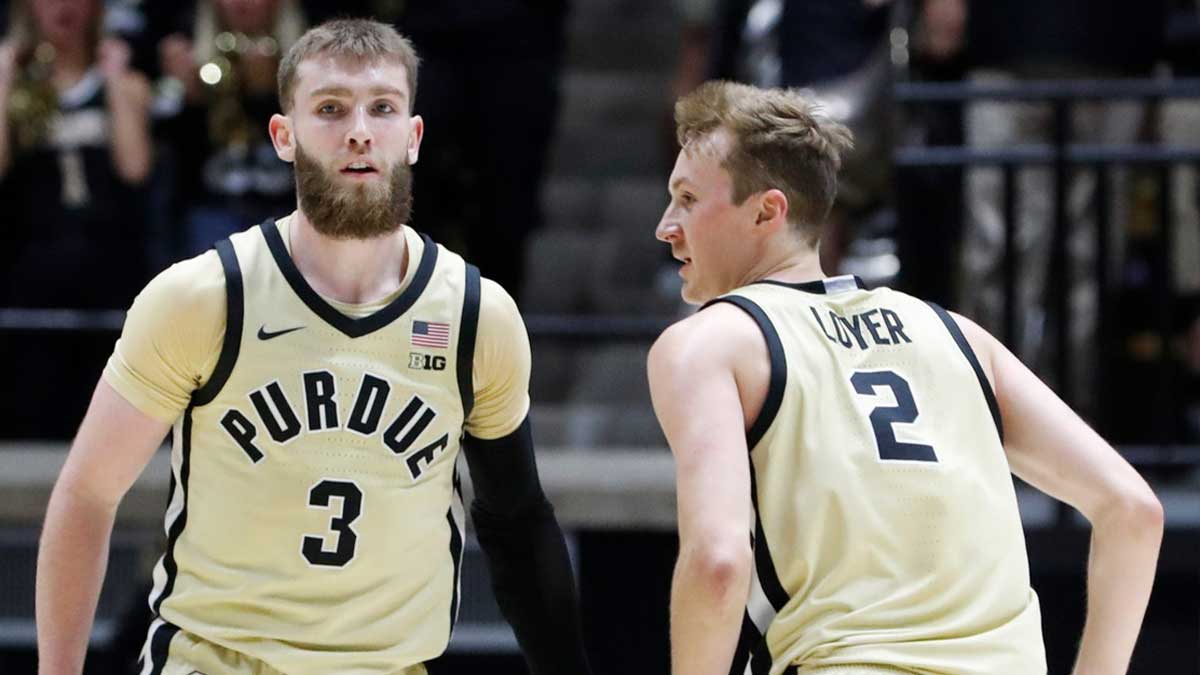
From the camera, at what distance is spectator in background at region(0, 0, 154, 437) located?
7078 mm

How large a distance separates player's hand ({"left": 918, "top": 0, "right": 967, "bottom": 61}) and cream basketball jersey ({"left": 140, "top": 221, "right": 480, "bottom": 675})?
4.15 m

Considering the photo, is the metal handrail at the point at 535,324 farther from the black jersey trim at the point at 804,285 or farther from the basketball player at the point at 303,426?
the black jersey trim at the point at 804,285

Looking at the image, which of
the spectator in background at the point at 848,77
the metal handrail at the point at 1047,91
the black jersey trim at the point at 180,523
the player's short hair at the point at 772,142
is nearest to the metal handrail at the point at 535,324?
the spectator in background at the point at 848,77

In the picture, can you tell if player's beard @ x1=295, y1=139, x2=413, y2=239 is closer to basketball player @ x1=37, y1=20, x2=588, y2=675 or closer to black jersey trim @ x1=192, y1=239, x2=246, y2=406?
basketball player @ x1=37, y1=20, x2=588, y2=675

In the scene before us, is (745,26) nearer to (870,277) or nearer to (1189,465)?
(870,277)

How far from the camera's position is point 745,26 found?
8672 mm

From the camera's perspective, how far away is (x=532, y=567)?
3959 millimetres

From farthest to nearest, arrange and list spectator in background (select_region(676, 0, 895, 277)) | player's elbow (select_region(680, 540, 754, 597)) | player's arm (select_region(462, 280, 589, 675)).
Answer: spectator in background (select_region(676, 0, 895, 277)) → player's arm (select_region(462, 280, 589, 675)) → player's elbow (select_region(680, 540, 754, 597))

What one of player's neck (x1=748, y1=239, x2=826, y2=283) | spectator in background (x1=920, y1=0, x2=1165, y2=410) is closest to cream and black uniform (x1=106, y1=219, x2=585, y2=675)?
player's neck (x1=748, y1=239, x2=826, y2=283)

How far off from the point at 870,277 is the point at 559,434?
1495 mm

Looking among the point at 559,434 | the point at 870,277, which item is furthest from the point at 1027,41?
the point at 559,434

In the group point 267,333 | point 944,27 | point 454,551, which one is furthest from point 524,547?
point 944,27

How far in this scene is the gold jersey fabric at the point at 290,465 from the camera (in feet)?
11.5

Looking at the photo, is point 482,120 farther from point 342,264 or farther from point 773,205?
point 773,205
